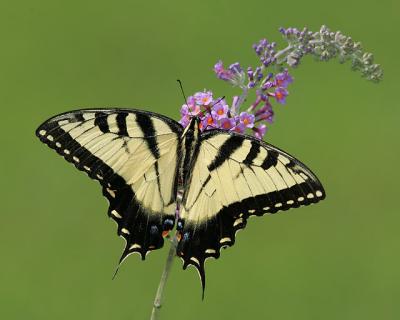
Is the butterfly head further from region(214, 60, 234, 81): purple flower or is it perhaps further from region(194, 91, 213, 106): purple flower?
region(214, 60, 234, 81): purple flower

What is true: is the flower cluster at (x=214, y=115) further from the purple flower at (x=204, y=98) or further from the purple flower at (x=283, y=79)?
the purple flower at (x=283, y=79)

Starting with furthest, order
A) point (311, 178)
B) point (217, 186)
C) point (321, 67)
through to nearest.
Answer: point (321, 67) → point (217, 186) → point (311, 178)

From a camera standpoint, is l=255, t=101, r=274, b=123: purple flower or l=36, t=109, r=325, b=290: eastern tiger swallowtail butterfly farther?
l=255, t=101, r=274, b=123: purple flower

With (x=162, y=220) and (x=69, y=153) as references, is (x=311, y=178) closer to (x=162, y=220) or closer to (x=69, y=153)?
(x=162, y=220)

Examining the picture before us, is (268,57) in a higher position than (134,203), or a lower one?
higher

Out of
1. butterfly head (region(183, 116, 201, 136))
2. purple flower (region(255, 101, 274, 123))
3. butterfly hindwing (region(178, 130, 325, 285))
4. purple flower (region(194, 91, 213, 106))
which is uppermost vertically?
purple flower (region(255, 101, 274, 123))

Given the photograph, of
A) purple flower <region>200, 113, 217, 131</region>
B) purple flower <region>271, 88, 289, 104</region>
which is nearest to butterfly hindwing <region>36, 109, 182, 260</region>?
purple flower <region>200, 113, 217, 131</region>

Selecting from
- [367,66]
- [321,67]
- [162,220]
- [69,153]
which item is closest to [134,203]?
[162,220]
